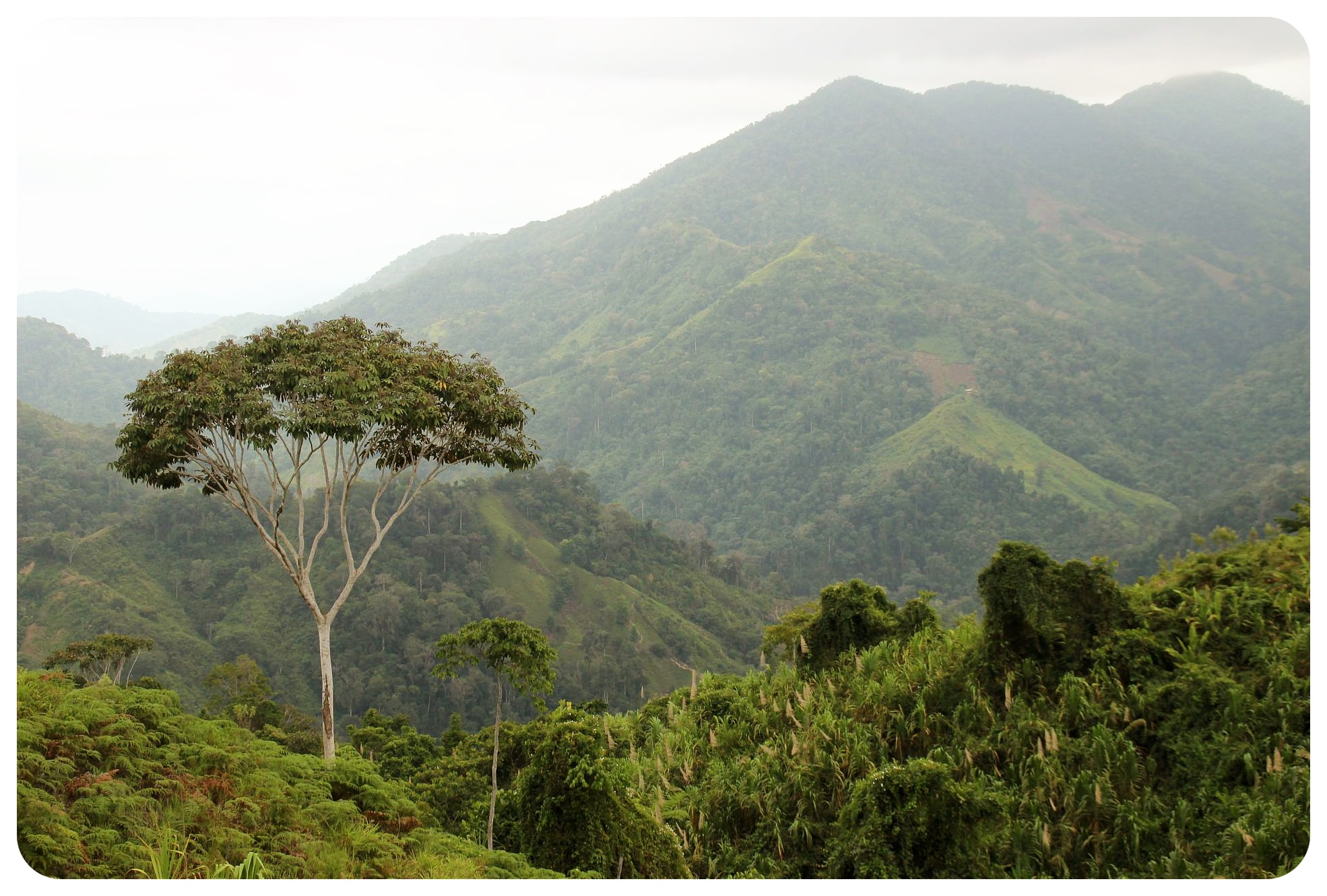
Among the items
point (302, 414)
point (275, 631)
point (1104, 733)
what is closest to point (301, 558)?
point (302, 414)

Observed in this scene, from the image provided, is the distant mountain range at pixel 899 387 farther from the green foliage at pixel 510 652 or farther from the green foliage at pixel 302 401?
the green foliage at pixel 510 652

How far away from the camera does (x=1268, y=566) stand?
10.1m

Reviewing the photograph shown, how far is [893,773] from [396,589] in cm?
4570

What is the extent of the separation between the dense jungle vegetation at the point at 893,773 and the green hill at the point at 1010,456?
8935cm

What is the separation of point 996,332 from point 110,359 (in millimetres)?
136016

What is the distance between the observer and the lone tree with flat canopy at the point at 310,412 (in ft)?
30.9

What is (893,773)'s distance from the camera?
769 centimetres

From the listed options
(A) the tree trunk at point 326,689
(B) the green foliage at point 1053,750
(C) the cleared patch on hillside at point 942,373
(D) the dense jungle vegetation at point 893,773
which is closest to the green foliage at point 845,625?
(D) the dense jungle vegetation at point 893,773

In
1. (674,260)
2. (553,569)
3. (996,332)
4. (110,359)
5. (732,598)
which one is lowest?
(732,598)

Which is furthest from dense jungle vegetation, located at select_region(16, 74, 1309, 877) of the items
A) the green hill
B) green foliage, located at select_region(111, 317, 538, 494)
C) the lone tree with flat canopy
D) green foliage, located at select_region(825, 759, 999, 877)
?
green foliage, located at select_region(111, 317, 538, 494)

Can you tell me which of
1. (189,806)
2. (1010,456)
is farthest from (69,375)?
(189,806)

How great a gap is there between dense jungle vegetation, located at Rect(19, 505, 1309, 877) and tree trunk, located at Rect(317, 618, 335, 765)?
35 cm

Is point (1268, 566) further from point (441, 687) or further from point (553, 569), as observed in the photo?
point (553, 569)

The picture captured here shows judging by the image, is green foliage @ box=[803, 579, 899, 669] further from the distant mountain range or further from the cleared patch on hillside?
the cleared patch on hillside
